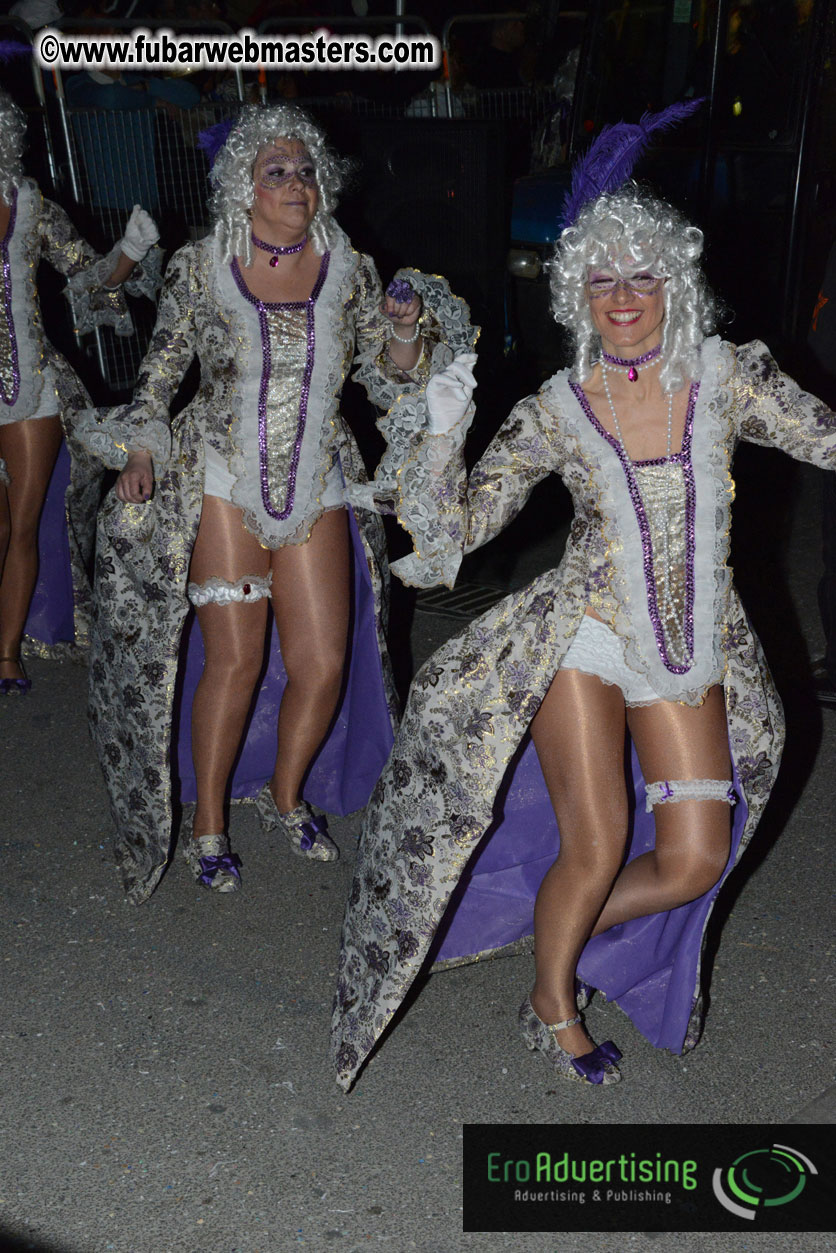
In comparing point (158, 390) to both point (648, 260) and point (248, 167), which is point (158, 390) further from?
point (648, 260)

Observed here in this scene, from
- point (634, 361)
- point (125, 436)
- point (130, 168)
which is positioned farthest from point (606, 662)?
point (130, 168)

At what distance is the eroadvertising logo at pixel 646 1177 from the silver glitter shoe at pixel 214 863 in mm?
1196

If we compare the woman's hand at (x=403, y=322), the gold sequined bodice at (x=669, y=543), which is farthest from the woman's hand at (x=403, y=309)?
the gold sequined bodice at (x=669, y=543)

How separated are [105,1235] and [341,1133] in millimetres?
532

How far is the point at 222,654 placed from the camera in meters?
3.70

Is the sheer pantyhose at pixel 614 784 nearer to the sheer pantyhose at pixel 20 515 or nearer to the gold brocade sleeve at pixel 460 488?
the gold brocade sleeve at pixel 460 488

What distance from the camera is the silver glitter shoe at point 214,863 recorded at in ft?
12.4

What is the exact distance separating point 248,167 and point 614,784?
1909 millimetres

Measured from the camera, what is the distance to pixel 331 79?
8.96 metres

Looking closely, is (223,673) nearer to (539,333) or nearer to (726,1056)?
(726,1056)

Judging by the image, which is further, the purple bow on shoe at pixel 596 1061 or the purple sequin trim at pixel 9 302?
the purple sequin trim at pixel 9 302

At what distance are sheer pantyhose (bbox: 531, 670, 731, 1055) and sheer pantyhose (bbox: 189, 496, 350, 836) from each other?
0.98 meters

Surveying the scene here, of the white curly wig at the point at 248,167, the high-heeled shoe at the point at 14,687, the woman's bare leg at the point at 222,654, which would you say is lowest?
A: the high-heeled shoe at the point at 14,687

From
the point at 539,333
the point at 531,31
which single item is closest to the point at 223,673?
the point at 539,333
